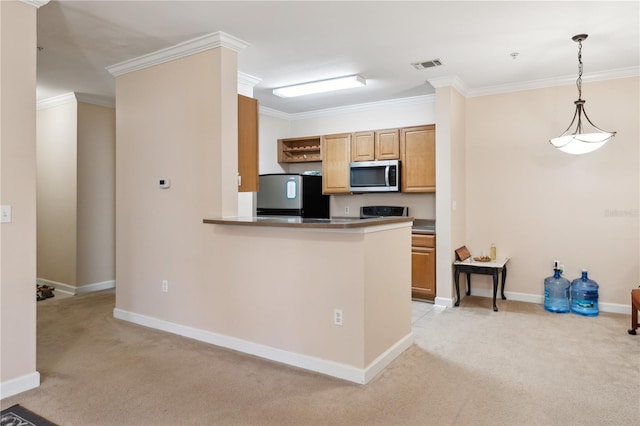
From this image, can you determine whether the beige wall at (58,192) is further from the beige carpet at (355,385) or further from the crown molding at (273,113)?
the crown molding at (273,113)

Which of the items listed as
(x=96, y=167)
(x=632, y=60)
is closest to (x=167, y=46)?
(x=96, y=167)

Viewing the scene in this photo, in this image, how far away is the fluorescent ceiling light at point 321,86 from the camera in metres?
4.48

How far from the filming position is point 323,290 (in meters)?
2.88

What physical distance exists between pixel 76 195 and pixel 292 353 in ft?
13.0

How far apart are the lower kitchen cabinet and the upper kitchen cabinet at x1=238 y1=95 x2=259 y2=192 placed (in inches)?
85.3

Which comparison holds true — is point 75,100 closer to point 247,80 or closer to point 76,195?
point 76,195

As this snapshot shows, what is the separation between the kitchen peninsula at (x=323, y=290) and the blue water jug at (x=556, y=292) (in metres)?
2.09

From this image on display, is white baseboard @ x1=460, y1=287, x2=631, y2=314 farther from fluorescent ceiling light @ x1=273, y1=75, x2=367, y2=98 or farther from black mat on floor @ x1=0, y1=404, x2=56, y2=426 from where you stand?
black mat on floor @ x1=0, y1=404, x2=56, y2=426

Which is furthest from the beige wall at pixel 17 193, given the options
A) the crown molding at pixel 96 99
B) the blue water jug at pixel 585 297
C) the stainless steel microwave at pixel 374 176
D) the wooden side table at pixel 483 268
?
the blue water jug at pixel 585 297

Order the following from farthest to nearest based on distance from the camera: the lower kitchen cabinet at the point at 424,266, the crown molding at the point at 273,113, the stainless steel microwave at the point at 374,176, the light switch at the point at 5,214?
the crown molding at the point at 273,113, the stainless steel microwave at the point at 374,176, the lower kitchen cabinet at the point at 424,266, the light switch at the point at 5,214

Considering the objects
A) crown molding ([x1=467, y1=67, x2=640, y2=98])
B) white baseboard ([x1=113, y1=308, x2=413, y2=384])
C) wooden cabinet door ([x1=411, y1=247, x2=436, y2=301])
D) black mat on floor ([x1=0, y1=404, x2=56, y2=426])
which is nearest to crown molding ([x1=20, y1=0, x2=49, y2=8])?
black mat on floor ([x1=0, y1=404, x2=56, y2=426])

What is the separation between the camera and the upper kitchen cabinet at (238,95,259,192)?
3746 millimetres

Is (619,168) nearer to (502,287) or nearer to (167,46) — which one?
(502,287)

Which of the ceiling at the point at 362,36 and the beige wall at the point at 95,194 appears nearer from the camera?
the ceiling at the point at 362,36
